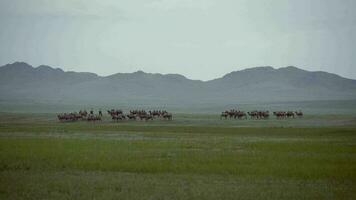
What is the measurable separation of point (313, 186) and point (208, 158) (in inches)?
296

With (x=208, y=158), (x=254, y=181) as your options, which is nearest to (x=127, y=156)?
(x=208, y=158)

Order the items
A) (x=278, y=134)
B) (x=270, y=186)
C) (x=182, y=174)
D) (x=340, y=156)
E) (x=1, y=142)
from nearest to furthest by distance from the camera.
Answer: (x=270, y=186), (x=182, y=174), (x=340, y=156), (x=1, y=142), (x=278, y=134)

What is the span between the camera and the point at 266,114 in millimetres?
64875

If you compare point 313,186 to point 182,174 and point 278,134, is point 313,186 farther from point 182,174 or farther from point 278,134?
point 278,134

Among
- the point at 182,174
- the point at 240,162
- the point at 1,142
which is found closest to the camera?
the point at 182,174

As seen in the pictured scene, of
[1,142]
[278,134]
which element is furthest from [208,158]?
[278,134]

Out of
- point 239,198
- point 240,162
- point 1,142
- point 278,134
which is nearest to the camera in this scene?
point 239,198

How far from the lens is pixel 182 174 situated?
784 inches

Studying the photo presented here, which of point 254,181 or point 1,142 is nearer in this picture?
point 254,181

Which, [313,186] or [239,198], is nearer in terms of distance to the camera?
[239,198]

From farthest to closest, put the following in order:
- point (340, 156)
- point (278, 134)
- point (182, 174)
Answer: point (278, 134), point (340, 156), point (182, 174)

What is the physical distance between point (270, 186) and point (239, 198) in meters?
2.18

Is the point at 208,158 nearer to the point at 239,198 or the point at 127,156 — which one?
the point at 127,156

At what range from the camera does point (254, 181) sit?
60.4ft
